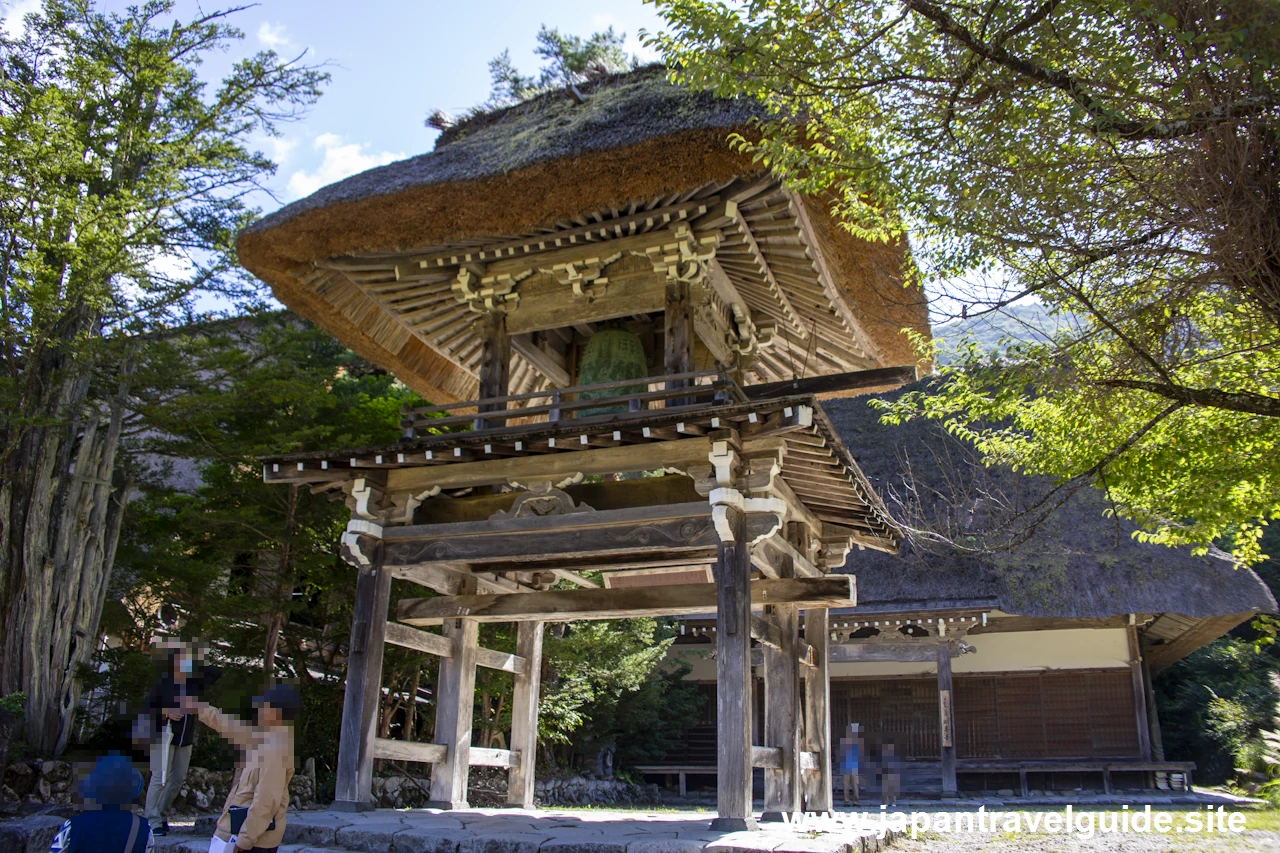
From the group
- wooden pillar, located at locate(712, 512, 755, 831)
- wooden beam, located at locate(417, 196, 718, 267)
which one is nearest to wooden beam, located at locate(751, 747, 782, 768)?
wooden pillar, located at locate(712, 512, 755, 831)

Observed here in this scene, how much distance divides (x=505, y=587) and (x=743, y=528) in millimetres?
3799

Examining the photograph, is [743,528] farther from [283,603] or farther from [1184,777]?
[1184,777]

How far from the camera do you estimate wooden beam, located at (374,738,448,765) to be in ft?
25.6

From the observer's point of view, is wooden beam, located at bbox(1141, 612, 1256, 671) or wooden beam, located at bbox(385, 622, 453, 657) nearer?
wooden beam, located at bbox(385, 622, 453, 657)

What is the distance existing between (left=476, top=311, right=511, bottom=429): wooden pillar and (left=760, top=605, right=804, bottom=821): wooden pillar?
10.9 feet

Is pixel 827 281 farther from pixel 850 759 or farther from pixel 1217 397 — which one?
pixel 850 759

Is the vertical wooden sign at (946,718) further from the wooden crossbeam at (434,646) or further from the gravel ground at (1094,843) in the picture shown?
the wooden crossbeam at (434,646)

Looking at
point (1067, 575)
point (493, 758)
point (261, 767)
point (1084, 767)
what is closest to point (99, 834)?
point (261, 767)

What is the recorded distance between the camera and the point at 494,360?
28.7ft

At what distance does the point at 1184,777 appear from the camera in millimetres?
15172

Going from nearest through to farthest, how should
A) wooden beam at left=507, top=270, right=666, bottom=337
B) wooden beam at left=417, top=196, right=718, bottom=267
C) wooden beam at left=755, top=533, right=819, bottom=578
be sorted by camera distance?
1. wooden beam at left=417, top=196, right=718, bottom=267
2. wooden beam at left=755, top=533, right=819, bottom=578
3. wooden beam at left=507, top=270, right=666, bottom=337

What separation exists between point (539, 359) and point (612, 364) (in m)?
1.05

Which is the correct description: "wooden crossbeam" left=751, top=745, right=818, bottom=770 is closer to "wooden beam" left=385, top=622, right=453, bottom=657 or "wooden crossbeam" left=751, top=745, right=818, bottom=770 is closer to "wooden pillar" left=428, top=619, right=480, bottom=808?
"wooden pillar" left=428, top=619, right=480, bottom=808

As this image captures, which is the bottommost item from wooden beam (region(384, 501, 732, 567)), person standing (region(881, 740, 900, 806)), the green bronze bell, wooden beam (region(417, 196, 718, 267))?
person standing (region(881, 740, 900, 806))
